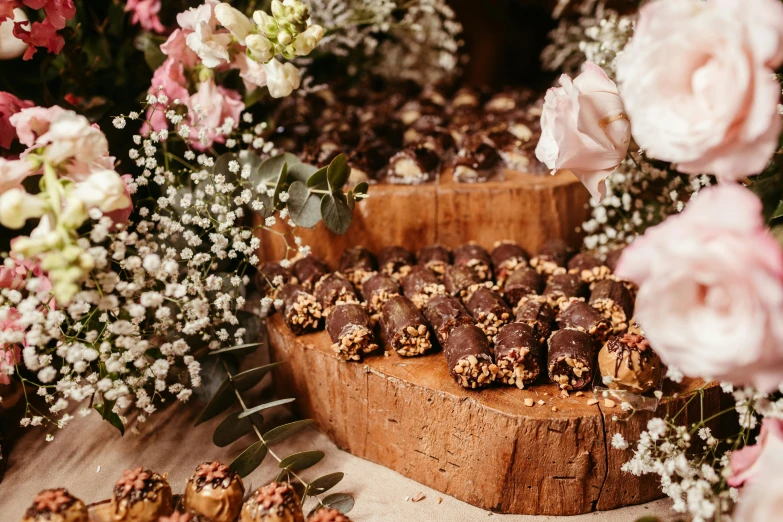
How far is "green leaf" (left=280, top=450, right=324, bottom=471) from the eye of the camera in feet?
3.73

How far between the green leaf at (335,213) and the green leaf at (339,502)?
0.47 meters

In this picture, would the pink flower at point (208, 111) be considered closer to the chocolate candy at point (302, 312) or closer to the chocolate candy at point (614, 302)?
the chocolate candy at point (302, 312)

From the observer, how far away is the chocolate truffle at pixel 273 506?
1000 millimetres

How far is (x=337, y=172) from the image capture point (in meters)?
1.23

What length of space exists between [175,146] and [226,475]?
786 millimetres

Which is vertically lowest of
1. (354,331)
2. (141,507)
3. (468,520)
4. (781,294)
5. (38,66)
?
(468,520)

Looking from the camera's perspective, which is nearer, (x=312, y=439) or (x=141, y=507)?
(x=141, y=507)

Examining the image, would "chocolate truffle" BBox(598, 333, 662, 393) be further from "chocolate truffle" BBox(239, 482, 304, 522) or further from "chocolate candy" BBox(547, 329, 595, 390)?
"chocolate truffle" BBox(239, 482, 304, 522)

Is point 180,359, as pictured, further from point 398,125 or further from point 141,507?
point 398,125

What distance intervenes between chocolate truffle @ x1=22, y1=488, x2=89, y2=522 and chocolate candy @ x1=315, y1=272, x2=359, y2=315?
0.53 m

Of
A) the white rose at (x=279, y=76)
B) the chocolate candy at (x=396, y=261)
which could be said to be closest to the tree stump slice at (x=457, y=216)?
the chocolate candy at (x=396, y=261)

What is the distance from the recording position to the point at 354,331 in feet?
3.96

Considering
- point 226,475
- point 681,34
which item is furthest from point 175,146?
point 681,34

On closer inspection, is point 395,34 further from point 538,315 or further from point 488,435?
point 488,435
